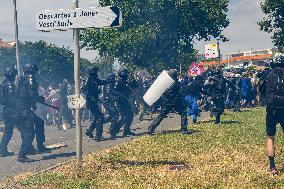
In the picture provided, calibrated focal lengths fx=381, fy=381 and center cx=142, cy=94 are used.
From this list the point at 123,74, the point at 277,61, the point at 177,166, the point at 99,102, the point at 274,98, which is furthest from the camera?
the point at 123,74

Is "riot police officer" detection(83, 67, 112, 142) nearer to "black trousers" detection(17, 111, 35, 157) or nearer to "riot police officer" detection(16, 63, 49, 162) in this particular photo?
"riot police officer" detection(16, 63, 49, 162)

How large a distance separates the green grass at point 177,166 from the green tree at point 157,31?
84.5 feet

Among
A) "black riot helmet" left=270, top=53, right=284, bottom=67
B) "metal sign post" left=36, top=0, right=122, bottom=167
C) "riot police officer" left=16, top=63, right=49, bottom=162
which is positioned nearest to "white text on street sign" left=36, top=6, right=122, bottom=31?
"metal sign post" left=36, top=0, right=122, bottom=167

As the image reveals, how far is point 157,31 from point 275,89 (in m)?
29.2

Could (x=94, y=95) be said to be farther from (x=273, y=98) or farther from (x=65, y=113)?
(x=65, y=113)

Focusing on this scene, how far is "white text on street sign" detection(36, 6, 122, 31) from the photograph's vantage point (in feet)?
21.7

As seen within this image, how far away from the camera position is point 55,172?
713 cm

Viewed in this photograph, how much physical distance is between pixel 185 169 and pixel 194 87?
284 inches

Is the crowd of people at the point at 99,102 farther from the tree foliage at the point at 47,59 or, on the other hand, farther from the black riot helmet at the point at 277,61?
the tree foliage at the point at 47,59

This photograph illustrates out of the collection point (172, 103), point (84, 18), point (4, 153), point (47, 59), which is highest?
point (47, 59)

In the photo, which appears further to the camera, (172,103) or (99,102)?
(99,102)

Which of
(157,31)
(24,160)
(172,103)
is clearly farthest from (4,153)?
(157,31)

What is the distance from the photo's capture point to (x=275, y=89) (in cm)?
667

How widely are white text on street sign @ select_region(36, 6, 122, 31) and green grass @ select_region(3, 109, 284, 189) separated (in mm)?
2608
